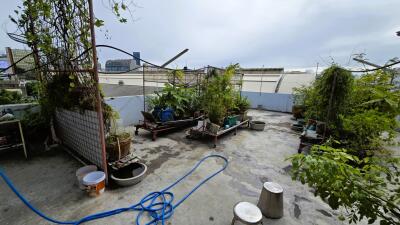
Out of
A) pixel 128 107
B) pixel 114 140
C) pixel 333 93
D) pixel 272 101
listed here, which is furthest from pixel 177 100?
pixel 272 101

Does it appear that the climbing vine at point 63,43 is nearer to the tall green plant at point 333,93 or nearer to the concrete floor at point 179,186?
the concrete floor at point 179,186

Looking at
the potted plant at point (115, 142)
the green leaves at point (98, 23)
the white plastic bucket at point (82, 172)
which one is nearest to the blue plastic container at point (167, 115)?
the potted plant at point (115, 142)

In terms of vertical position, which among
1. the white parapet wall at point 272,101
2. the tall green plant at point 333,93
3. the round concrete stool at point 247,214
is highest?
the tall green plant at point 333,93

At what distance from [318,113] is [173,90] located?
3960mm

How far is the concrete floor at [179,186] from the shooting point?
2.17 m

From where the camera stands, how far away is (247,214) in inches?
71.7

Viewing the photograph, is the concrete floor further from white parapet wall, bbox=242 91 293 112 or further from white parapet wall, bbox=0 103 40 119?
white parapet wall, bbox=242 91 293 112

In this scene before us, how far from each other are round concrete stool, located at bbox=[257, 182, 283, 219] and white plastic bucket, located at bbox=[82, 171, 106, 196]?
7.12 feet

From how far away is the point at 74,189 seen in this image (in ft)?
8.49

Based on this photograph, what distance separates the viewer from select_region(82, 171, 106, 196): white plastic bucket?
2362 mm

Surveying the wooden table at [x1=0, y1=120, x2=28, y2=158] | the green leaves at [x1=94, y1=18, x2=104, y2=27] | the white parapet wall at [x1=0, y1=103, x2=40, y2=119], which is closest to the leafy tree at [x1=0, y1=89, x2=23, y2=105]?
the white parapet wall at [x1=0, y1=103, x2=40, y2=119]

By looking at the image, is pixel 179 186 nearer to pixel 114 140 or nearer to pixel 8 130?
pixel 114 140

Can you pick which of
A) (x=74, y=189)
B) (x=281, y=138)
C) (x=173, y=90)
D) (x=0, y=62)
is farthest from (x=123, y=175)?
(x=0, y=62)

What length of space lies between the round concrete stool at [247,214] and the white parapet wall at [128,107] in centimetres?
455
